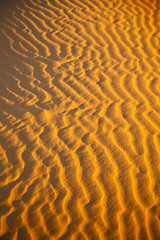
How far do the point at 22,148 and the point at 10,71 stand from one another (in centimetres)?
205

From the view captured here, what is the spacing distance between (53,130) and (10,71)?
1952mm

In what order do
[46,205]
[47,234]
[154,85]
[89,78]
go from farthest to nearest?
1. [89,78]
2. [154,85]
3. [46,205]
4. [47,234]

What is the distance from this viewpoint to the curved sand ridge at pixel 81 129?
2.53m

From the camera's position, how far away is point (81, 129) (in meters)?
3.36

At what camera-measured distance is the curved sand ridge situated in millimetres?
2527

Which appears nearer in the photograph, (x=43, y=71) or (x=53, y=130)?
(x=53, y=130)

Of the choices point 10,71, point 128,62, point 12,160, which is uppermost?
point 10,71

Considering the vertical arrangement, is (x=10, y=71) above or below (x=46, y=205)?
above

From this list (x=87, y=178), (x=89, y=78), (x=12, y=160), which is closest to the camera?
(x=87, y=178)

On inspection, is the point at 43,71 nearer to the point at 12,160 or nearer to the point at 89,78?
the point at 89,78

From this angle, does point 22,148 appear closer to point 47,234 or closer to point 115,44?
point 47,234

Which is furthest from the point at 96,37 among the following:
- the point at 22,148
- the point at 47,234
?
the point at 47,234

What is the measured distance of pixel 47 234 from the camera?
2443 millimetres

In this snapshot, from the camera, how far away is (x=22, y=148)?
323 cm
